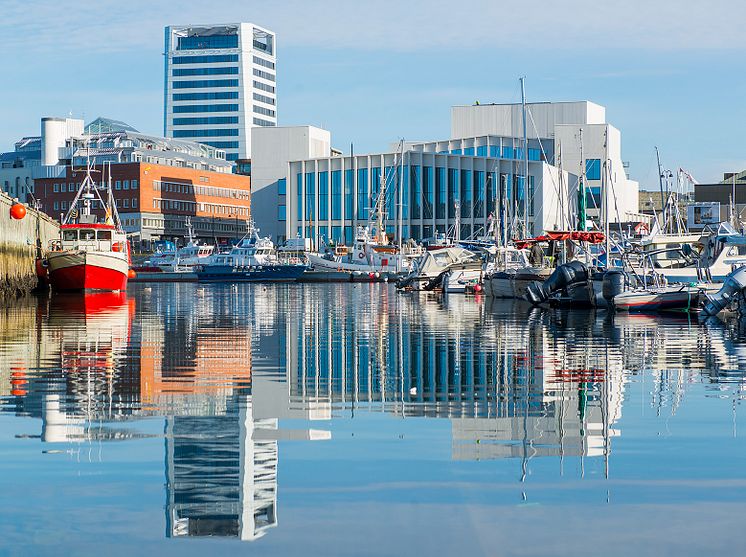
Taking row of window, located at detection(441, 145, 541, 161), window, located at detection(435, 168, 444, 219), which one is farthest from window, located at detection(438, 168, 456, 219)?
row of window, located at detection(441, 145, 541, 161)

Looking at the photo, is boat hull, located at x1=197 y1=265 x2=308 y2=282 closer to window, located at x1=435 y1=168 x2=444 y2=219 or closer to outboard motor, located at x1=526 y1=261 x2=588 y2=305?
window, located at x1=435 y1=168 x2=444 y2=219

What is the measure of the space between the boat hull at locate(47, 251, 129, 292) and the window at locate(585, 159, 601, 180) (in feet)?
268

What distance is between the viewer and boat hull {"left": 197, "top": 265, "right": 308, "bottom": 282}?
130000 millimetres

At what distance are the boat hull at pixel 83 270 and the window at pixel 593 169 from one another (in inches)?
3213

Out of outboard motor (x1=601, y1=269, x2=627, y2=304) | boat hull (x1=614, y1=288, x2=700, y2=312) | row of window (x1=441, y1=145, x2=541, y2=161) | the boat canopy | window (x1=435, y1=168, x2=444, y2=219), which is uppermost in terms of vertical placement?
row of window (x1=441, y1=145, x2=541, y2=161)

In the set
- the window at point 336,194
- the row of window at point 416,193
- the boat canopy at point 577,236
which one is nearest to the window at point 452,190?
the row of window at point 416,193

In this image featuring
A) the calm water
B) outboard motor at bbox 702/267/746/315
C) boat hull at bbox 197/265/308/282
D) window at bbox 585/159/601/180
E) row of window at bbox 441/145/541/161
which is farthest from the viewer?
row of window at bbox 441/145/541/161

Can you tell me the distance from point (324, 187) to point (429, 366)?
421 ft

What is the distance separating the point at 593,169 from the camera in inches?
5684

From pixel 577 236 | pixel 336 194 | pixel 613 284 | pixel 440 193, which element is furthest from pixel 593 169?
pixel 613 284

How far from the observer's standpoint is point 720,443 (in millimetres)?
13750

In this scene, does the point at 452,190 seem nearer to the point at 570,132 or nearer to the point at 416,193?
the point at 416,193

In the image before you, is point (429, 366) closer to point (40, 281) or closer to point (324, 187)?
point (40, 281)

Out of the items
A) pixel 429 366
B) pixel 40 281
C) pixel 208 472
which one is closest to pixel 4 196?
pixel 40 281
